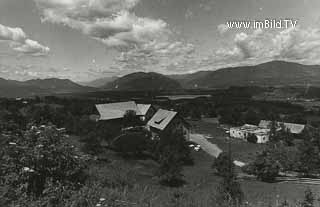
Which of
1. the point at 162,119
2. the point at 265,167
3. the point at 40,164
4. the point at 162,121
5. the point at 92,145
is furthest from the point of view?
the point at 162,119

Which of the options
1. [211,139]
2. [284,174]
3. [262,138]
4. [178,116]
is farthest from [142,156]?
[262,138]

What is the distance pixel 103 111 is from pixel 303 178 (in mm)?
47749

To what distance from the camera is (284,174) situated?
110ft

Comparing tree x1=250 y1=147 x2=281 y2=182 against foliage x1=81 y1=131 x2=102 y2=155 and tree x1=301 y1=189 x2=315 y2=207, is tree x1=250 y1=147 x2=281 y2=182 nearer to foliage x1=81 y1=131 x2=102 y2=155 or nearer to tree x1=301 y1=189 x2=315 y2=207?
foliage x1=81 y1=131 x2=102 y2=155

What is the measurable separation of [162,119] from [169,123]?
3908 millimetres

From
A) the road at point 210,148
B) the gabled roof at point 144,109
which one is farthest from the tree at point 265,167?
the gabled roof at point 144,109

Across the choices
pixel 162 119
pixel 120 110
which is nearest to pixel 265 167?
pixel 162 119

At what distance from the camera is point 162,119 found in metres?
53.0

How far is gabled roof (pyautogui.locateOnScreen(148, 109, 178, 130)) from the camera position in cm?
4984

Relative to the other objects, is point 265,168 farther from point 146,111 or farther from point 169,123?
point 146,111

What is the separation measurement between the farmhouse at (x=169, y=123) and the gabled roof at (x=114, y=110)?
41.2ft

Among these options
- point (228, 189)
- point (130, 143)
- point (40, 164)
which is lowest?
point (130, 143)

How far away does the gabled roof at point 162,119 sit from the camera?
49844 mm

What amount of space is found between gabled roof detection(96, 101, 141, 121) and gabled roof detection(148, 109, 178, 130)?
11108 millimetres
